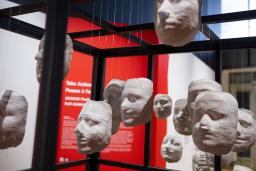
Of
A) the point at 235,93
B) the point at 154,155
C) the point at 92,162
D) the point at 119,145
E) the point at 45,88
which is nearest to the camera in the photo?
the point at 45,88

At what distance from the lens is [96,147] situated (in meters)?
1.73

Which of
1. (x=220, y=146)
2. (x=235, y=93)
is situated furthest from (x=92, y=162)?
(x=235, y=93)

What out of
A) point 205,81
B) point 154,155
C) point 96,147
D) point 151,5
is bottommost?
point 154,155

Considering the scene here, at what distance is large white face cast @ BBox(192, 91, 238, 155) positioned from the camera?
1.44m

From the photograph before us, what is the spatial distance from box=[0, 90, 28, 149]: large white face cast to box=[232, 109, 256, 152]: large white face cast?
1.44 m

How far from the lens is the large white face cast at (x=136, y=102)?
6.15 feet

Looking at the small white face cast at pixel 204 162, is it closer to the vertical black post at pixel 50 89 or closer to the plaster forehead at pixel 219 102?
the plaster forehead at pixel 219 102

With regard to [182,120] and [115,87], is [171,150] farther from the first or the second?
[115,87]

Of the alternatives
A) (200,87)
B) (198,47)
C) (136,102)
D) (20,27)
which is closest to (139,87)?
(136,102)

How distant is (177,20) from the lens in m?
1.47

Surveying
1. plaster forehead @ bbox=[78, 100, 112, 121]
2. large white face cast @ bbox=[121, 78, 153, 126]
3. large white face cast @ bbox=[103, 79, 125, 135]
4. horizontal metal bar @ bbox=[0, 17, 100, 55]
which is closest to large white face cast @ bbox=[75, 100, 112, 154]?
plaster forehead @ bbox=[78, 100, 112, 121]

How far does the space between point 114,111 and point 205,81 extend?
0.69 meters

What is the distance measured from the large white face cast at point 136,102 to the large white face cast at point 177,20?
443 millimetres

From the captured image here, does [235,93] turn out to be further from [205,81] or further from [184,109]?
[205,81]
